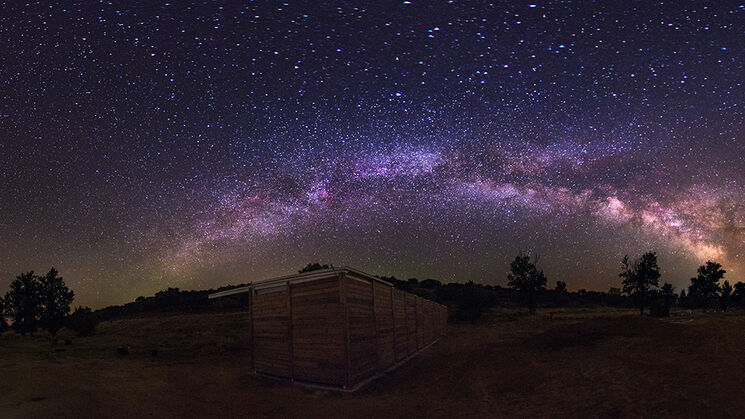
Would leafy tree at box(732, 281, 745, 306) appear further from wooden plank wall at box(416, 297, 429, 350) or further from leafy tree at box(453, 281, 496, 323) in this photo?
wooden plank wall at box(416, 297, 429, 350)

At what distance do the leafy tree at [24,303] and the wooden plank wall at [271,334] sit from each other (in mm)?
45244

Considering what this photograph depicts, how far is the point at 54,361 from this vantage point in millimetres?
19844

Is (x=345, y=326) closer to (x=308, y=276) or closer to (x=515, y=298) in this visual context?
(x=308, y=276)

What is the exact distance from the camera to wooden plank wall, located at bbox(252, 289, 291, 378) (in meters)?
15.1

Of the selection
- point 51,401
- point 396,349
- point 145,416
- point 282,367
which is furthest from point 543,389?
A: point 51,401

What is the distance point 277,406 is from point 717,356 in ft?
48.8

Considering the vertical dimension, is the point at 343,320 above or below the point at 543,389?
above

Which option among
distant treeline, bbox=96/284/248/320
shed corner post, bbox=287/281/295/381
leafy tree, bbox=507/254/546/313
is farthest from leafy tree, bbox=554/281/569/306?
shed corner post, bbox=287/281/295/381

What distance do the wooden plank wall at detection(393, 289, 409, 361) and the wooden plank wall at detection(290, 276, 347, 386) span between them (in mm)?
5595

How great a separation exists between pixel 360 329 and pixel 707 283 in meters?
91.3

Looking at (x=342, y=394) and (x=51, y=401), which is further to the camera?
(x=342, y=394)

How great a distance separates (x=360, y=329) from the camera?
46.0ft

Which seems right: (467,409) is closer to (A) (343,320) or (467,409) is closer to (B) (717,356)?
(A) (343,320)

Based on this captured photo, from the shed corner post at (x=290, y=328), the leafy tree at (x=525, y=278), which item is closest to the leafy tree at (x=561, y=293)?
the leafy tree at (x=525, y=278)
